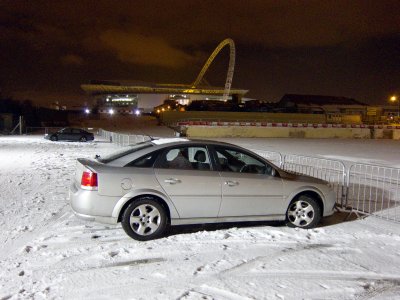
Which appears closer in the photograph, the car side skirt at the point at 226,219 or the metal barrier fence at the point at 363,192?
the car side skirt at the point at 226,219

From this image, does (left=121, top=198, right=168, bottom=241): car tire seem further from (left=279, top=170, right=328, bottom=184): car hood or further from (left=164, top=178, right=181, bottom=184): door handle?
(left=279, top=170, right=328, bottom=184): car hood

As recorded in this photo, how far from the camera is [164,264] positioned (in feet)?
17.7

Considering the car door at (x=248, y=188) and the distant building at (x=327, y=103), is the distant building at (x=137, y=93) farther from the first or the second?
the car door at (x=248, y=188)

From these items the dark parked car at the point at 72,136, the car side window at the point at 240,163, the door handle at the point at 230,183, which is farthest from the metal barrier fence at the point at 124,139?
the door handle at the point at 230,183

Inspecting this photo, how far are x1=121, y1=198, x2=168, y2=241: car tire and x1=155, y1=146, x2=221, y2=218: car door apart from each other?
28 cm

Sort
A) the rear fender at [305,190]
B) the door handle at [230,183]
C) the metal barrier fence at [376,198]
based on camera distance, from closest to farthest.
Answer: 1. the door handle at [230,183]
2. the rear fender at [305,190]
3. the metal barrier fence at [376,198]

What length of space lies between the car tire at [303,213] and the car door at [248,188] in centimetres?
21

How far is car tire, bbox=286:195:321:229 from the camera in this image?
A: 288 inches

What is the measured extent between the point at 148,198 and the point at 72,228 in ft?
5.25

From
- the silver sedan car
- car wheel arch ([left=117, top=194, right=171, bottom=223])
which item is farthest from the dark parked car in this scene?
car wheel arch ([left=117, top=194, right=171, bottom=223])

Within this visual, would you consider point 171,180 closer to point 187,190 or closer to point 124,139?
point 187,190

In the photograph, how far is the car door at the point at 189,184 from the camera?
652 centimetres

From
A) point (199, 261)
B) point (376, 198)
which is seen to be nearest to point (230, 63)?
point (376, 198)

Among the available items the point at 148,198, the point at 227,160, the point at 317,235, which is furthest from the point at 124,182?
the point at 317,235
